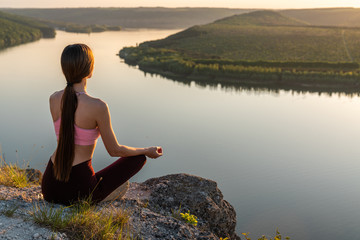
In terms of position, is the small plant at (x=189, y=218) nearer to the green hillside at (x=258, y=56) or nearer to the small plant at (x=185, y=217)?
the small plant at (x=185, y=217)

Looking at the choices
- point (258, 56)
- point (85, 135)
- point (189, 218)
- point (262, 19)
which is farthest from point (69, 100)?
point (262, 19)

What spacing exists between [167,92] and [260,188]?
1743 cm

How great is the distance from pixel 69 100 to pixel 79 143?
1.64 feet

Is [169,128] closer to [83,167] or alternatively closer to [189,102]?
[189,102]

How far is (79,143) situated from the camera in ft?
14.5

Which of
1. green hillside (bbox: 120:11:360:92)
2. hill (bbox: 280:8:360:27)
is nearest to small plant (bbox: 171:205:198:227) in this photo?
green hillside (bbox: 120:11:360:92)

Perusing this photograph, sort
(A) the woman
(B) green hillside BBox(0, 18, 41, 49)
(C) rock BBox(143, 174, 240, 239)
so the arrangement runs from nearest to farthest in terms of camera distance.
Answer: (A) the woman
(C) rock BBox(143, 174, 240, 239)
(B) green hillside BBox(0, 18, 41, 49)

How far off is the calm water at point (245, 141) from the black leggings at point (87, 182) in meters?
5.33

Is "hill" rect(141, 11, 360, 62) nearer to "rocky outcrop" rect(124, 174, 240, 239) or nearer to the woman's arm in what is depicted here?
"rocky outcrop" rect(124, 174, 240, 239)

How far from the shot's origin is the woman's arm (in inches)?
167

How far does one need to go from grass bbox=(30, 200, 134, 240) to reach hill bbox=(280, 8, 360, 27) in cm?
16934

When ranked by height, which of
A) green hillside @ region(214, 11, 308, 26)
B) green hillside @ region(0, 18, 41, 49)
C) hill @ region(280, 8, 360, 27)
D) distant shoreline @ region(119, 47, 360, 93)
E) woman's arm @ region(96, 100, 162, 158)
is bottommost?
distant shoreline @ region(119, 47, 360, 93)

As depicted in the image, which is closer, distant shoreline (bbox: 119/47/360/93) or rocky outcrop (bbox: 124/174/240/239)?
rocky outcrop (bbox: 124/174/240/239)

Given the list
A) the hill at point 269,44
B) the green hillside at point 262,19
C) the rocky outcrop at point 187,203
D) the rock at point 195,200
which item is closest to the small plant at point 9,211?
the rocky outcrop at point 187,203
